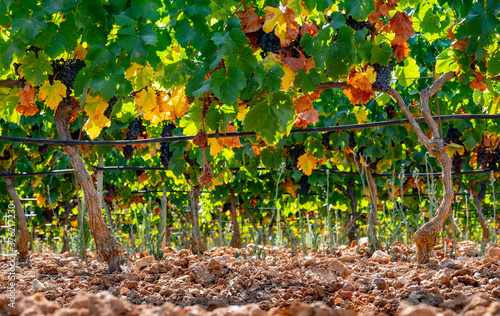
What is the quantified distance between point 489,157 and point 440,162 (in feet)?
A: 9.36

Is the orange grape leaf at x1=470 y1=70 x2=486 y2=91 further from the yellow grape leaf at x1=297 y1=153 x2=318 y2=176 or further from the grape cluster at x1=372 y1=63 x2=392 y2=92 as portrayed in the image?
the yellow grape leaf at x1=297 y1=153 x2=318 y2=176

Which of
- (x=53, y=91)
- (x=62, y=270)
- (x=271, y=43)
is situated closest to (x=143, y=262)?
(x=62, y=270)

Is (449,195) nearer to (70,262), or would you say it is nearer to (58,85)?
(58,85)

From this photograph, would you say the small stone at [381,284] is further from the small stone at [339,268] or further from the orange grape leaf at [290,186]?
the orange grape leaf at [290,186]

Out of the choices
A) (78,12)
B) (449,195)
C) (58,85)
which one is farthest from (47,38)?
(449,195)

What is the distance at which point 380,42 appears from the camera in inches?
97.0

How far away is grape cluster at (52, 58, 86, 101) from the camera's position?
2.54 meters

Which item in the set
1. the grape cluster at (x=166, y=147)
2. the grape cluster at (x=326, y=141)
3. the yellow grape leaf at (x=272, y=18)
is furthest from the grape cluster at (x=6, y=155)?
the yellow grape leaf at (x=272, y=18)

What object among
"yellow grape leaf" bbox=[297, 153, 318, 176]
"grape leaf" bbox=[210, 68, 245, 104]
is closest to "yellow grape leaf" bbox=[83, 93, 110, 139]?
"grape leaf" bbox=[210, 68, 245, 104]

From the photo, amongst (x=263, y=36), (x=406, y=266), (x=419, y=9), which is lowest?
(x=406, y=266)

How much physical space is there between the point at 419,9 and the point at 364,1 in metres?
1.28

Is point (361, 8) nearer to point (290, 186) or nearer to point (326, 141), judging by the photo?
point (326, 141)

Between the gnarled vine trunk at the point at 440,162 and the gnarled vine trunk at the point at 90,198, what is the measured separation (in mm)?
1799

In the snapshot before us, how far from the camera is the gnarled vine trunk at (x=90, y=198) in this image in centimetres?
282
